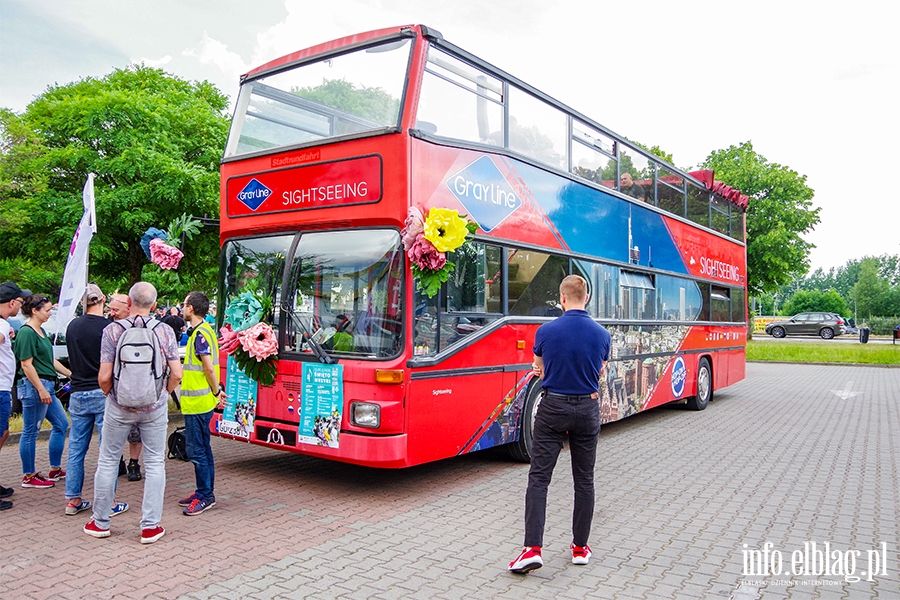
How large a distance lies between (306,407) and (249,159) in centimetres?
270

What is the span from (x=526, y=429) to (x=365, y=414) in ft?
7.82

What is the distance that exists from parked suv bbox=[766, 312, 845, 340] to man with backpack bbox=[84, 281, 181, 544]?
1913 inches

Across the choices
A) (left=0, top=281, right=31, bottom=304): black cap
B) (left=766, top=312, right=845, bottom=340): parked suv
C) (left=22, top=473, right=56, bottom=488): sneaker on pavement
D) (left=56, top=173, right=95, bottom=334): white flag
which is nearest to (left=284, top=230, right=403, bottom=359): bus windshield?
(left=0, top=281, right=31, bottom=304): black cap

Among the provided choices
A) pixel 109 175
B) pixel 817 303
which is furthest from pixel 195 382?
pixel 817 303

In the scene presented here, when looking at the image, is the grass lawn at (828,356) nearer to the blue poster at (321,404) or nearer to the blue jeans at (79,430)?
the blue poster at (321,404)

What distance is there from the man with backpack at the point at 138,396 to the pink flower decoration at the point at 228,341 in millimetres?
1398

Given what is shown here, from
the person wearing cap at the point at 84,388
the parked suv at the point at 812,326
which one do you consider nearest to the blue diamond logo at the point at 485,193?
the person wearing cap at the point at 84,388

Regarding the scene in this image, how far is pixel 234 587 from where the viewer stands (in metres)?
4.26

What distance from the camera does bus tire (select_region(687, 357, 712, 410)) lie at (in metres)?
13.0

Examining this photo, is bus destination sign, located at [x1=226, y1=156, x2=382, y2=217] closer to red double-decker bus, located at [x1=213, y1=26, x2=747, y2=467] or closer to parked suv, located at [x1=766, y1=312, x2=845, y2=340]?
red double-decker bus, located at [x1=213, y1=26, x2=747, y2=467]

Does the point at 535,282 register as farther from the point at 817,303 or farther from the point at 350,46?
the point at 817,303

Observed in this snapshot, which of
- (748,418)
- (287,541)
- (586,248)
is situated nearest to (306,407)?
(287,541)

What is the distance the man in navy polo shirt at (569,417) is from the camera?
454cm

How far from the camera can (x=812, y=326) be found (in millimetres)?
46438
